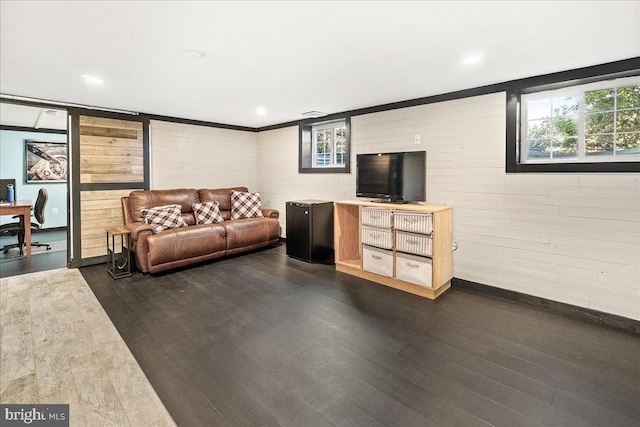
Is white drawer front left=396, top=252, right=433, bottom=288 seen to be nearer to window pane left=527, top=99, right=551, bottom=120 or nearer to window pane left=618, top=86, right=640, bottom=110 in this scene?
window pane left=527, top=99, right=551, bottom=120

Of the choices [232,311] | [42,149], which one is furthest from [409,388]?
[42,149]

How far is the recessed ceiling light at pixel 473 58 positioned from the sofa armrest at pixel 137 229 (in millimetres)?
4038

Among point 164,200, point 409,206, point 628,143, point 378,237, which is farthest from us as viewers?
point 164,200

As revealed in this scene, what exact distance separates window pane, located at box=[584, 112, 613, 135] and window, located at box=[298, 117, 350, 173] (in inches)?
112

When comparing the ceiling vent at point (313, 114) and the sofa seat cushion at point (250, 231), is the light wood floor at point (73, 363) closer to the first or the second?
the sofa seat cushion at point (250, 231)

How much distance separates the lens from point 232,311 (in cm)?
296

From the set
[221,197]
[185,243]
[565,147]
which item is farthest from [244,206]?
[565,147]

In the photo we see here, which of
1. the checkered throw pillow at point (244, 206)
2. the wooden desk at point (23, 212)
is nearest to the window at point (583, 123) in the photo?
the checkered throw pillow at point (244, 206)

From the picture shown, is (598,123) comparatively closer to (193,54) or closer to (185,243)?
(193,54)

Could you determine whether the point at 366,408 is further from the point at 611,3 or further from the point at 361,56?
the point at 611,3

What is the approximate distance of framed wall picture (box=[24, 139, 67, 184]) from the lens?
6629 mm

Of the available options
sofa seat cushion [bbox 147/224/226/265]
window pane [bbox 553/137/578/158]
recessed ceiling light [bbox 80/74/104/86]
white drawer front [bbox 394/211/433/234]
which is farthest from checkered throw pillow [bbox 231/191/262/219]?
window pane [bbox 553/137/578/158]

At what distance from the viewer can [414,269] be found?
3.38 m

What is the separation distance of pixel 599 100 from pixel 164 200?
5417 millimetres
